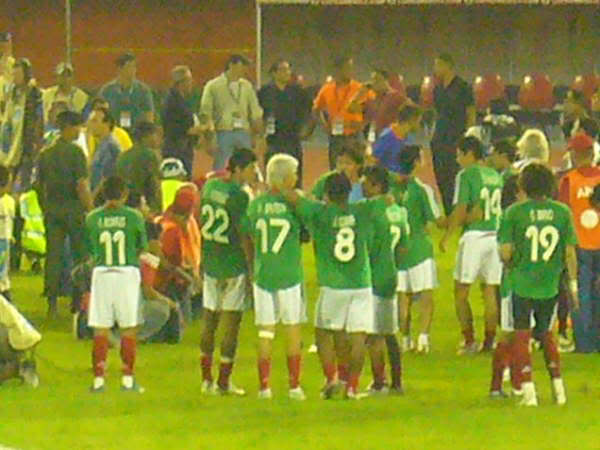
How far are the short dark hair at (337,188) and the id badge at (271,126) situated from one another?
389 inches

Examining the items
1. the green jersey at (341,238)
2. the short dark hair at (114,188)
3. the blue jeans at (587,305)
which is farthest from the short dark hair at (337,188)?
the blue jeans at (587,305)

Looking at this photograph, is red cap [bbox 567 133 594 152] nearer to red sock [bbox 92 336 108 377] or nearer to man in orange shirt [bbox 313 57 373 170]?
red sock [bbox 92 336 108 377]

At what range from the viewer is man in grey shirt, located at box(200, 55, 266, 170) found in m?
23.2

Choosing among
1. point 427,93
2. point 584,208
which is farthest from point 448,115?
point 427,93

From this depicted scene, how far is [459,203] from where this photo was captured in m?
16.7

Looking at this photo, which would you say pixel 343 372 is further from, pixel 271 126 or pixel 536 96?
pixel 536 96

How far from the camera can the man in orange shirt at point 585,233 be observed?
16.9 meters

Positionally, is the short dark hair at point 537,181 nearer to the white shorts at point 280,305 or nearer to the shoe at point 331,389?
the white shorts at point 280,305

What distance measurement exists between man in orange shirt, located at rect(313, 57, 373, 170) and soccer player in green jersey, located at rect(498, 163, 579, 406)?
1003 centimetres

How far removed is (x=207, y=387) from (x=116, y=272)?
1.08 m

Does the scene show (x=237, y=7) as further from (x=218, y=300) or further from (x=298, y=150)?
(x=218, y=300)

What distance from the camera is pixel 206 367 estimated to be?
15164mm

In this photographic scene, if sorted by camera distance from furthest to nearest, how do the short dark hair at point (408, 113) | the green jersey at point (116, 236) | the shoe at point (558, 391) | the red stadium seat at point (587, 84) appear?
the red stadium seat at point (587, 84), the short dark hair at point (408, 113), the green jersey at point (116, 236), the shoe at point (558, 391)

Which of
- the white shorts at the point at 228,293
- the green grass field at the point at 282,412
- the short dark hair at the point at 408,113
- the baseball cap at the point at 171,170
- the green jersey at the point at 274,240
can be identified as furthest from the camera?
the baseball cap at the point at 171,170
